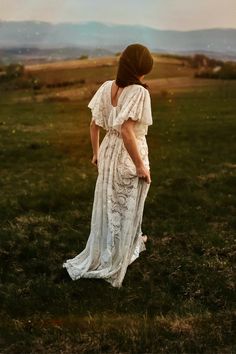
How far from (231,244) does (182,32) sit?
11603 millimetres

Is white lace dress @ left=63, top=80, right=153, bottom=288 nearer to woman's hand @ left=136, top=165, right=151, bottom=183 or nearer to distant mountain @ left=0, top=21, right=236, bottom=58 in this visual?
woman's hand @ left=136, top=165, right=151, bottom=183

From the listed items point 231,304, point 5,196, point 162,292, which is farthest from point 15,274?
point 5,196

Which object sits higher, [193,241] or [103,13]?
[103,13]

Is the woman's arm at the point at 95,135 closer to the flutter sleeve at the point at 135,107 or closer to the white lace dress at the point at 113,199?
the white lace dress at the point at 113,199

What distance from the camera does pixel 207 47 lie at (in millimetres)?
18547

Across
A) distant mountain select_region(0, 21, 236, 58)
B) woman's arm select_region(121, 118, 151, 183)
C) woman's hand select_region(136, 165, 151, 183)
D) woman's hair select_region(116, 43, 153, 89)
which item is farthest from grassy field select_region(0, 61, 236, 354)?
distant mountain select_region(0, 21, 236, 58)

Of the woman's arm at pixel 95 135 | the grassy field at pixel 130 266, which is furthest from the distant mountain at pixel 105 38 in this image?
the woman's arm at pixel 95 135

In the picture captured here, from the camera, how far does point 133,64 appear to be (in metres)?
5.46

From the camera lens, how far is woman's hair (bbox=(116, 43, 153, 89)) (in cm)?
544

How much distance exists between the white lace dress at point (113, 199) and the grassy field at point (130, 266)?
0.22m

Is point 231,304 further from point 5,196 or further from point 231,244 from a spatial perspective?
point 5,196

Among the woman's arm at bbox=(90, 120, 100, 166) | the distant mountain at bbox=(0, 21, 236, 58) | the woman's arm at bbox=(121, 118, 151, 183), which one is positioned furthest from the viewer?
the distant mountain at bbox=(0, 21, 236, 58)

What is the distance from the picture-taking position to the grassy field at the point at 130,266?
16.2 ft

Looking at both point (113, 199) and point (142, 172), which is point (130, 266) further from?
point (142, 172)
